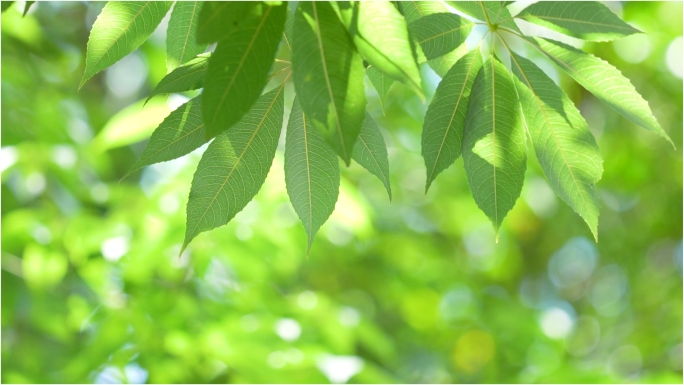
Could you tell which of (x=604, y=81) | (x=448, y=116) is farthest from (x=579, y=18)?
(x=448, y=116)

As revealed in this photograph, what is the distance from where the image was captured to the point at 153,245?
1589mm

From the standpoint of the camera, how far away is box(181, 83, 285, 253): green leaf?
1.97 ft

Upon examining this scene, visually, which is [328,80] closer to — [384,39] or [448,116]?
[384,39]

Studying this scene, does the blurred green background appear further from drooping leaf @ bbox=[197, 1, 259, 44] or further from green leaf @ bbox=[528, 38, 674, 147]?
drooping leaf @ bbox=[197, 1, 259, 44]

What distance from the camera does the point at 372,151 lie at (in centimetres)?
63

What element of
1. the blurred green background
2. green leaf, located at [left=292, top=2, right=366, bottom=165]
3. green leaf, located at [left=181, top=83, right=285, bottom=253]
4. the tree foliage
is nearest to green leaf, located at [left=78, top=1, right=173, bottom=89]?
the tree foliage

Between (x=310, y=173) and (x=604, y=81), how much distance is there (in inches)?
12.6

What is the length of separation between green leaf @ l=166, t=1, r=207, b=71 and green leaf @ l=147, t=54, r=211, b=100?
98mm

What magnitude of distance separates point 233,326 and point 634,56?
3069mm

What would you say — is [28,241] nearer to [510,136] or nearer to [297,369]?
[297,369]

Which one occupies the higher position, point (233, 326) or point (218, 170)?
point (233, 326)

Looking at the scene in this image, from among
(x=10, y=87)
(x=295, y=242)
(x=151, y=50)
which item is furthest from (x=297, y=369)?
(x=151, y=50)

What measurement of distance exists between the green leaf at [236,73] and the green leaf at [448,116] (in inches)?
8.1

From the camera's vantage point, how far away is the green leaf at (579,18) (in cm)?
62
